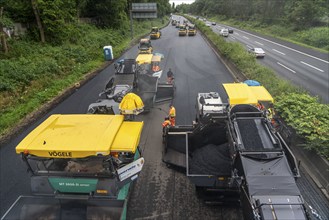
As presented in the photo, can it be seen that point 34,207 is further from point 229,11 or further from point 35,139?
point 229,11

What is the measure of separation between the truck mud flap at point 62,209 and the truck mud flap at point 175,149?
328 centimetres

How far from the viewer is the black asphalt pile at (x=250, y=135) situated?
7.05 meters

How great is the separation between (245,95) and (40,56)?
1763cm

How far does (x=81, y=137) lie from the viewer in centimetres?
629

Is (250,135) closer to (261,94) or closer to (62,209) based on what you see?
(261,94)

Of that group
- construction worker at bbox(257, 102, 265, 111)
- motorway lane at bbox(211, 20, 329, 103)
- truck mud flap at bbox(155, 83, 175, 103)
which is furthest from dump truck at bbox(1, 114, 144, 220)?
motorway lane at bbox(211, 20, 329, 103)

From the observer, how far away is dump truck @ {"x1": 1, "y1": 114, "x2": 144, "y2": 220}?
20.0 feet

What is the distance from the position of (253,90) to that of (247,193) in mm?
6369

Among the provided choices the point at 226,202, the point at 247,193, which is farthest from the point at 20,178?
the point at 247,193

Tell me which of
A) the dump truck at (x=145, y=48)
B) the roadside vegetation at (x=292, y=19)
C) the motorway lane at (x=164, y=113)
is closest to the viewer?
the motorway lane at (x=164, y=113)

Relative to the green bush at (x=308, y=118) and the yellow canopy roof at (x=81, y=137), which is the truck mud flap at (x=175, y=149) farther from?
the green bush at (x=308, y=118)

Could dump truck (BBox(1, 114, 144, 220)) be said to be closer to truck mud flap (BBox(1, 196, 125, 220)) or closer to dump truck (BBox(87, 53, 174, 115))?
truck mud flap (BBox(1, 196, 125, 220))

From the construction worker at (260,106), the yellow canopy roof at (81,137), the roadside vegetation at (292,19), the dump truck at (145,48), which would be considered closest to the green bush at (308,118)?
the construction worker at (260,106)

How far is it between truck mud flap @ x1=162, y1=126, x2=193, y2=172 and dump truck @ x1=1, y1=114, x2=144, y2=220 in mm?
2889
